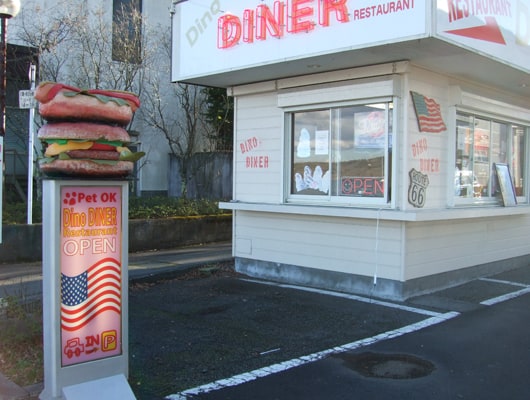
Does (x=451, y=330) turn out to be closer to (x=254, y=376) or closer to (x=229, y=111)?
(x=254, y=376)

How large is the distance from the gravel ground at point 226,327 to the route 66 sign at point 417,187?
1.60 metres

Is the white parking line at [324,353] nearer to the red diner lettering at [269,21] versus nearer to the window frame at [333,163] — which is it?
the window frame at [333,163]

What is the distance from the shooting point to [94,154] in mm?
A: 4066

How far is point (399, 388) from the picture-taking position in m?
4.55

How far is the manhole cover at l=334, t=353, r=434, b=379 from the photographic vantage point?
4867 mm

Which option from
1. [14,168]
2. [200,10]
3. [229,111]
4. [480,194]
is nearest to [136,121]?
[229,111]

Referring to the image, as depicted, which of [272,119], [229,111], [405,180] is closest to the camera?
[405,180]

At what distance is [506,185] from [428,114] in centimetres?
287

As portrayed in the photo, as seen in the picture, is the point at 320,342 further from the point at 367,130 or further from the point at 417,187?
the point at 367,130

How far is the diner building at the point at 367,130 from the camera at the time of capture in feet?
23.2

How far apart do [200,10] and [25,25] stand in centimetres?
750

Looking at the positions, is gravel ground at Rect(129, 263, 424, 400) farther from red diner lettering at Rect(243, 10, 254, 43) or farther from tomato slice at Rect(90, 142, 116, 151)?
red diner lettering at Rect(243, 10, 254, 43)

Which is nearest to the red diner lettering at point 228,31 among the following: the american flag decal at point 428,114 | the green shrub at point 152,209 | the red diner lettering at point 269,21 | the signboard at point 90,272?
the red diner lettering at point 269,21

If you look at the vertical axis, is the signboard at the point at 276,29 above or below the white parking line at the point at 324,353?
above
